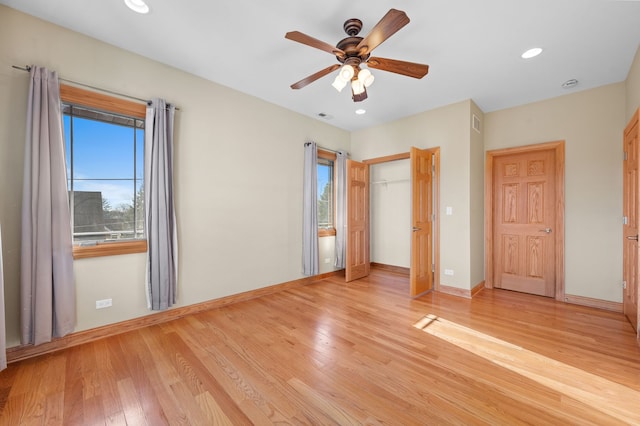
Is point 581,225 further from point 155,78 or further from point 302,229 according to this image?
point 155,78

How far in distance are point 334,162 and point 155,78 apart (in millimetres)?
3107

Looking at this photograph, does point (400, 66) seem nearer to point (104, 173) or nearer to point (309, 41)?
point (309, 41)

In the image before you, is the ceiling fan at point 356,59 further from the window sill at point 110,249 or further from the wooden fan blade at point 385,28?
the window sill at point 110,249

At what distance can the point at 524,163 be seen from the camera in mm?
3955

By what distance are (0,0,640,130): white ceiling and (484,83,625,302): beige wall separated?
24 centimetres

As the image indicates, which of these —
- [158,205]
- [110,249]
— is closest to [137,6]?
[158,205]

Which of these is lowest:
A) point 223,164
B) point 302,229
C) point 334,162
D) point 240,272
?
point 240,272

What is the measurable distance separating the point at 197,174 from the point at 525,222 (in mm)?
4772

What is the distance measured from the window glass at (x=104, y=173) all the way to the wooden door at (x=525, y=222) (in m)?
5.06

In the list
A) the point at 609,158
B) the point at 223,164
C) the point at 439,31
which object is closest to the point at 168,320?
the point at 223,164

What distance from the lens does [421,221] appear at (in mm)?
3883

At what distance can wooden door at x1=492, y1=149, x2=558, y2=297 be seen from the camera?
374 cm

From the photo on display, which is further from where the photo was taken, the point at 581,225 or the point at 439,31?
the point at 581,225

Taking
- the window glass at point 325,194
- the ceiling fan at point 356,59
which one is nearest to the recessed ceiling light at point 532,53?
the ceiling fan at point 356,59
